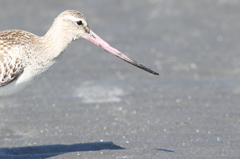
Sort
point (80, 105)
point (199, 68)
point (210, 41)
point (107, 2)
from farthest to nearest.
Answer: point (107, 2) < point (210, 41) < point (199, 68) < point (80, 105)

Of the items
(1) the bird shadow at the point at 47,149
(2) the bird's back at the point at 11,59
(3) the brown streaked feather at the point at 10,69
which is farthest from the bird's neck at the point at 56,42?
(1) the bird shadow at the point at 47,149

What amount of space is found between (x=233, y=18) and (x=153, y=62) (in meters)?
2.81

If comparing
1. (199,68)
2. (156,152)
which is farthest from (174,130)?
(199,68)

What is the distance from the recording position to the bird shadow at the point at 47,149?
23.9ft

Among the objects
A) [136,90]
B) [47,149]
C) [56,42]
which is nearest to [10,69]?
[56,42]

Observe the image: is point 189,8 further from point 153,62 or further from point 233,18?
point 153,62

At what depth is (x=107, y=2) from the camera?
13.3 metres

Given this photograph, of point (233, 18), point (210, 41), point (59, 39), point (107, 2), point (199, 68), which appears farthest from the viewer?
point (107, 2)

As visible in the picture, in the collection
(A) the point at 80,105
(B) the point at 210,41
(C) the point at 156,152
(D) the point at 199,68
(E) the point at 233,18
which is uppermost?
(E) the point at 233,18

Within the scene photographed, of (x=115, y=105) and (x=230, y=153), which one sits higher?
(x=115, y=105)

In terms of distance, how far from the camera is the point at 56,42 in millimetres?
7086

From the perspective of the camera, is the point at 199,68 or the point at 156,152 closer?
the point at 156,152

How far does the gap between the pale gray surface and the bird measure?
110 cm

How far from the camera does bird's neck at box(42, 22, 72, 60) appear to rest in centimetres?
707
